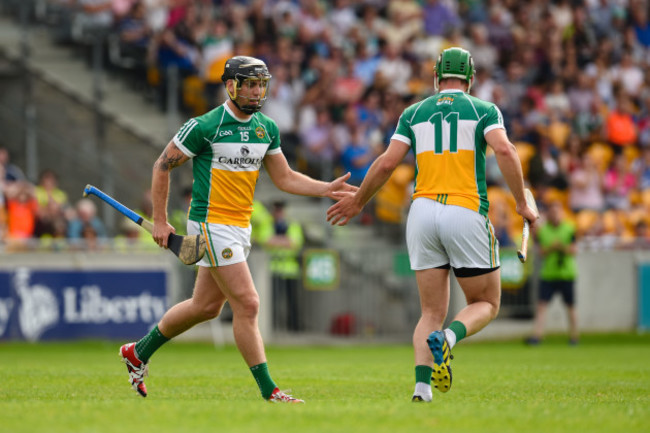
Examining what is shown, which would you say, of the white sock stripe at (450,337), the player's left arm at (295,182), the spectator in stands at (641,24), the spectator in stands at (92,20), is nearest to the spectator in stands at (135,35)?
the spectator in stands at (92,20)

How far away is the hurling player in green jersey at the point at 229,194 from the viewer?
914 centimetres

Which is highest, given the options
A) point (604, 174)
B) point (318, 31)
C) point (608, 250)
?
point (318, 31)

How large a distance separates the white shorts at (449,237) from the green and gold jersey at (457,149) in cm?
8

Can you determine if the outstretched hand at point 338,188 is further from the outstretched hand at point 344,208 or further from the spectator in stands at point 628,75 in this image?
the spectator in stands at point 628,75

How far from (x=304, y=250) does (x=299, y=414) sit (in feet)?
40.0

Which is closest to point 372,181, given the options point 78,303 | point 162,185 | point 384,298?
point 162,185

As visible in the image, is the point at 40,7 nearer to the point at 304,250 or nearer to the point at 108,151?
the point at 108,151

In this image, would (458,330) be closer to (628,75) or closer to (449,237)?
(449,237)

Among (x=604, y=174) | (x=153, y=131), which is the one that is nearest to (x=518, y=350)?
(x=604, y=174)

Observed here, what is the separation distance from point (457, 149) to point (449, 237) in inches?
26.1

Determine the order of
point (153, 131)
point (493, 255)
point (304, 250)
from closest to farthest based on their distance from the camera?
point (493, 255), point (304, 250), point (153, 131)

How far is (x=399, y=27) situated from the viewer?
25.1 metres

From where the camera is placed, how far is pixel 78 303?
18672mm

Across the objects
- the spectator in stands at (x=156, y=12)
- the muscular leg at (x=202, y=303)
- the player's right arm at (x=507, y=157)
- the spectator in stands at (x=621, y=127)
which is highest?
the spectator in stands at (x=156, y=12)
